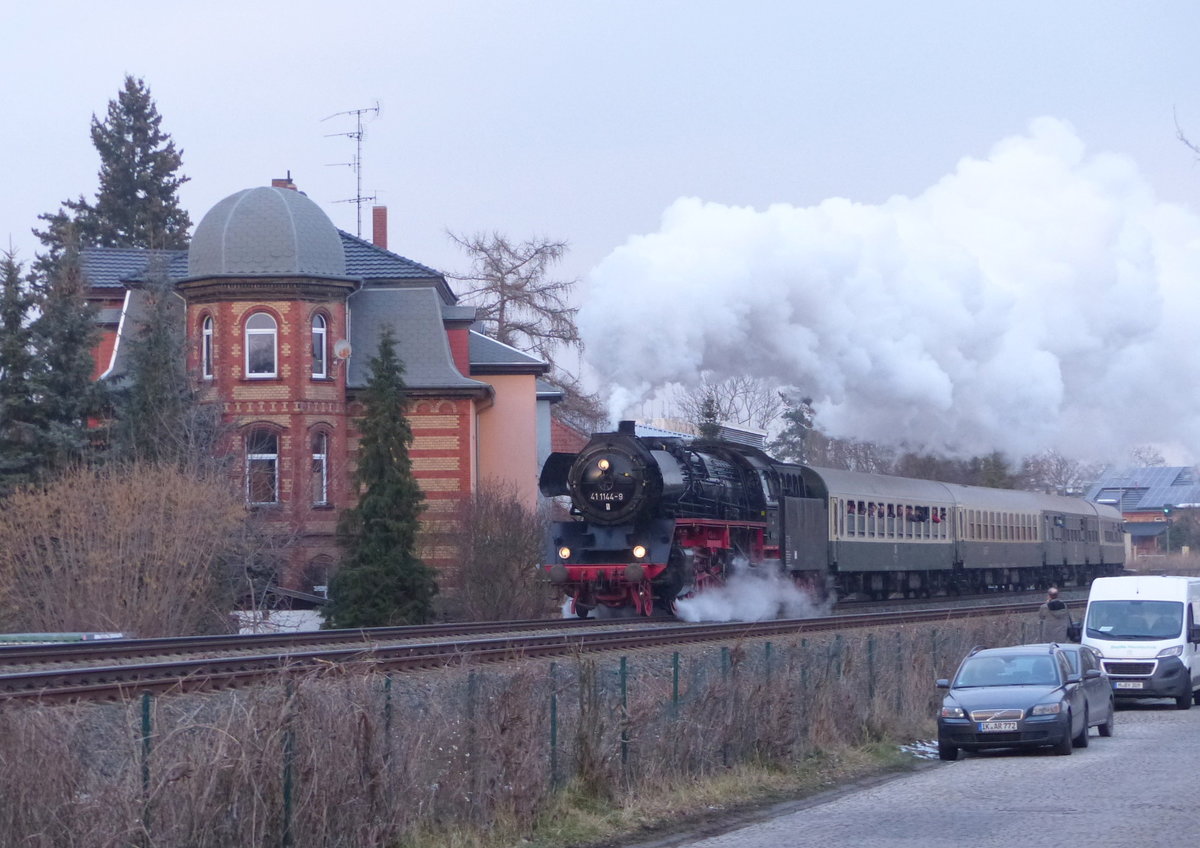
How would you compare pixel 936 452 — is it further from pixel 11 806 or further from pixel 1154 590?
pixel 11 806

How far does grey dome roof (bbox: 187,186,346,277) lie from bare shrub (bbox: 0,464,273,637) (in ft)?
49.5

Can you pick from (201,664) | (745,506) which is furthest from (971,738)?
(745,506)

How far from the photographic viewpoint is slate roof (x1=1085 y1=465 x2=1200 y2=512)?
3949 inches

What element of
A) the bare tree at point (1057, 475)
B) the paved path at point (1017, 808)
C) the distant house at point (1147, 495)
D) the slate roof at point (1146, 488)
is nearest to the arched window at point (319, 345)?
the paved path at point (1017, 808)

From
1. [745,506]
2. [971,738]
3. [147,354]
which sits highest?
[147,354]

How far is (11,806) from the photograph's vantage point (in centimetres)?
927

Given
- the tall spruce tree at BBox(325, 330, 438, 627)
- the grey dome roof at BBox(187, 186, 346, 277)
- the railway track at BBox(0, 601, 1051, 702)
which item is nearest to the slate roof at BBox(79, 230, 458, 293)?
the grey dome roof at BBox(187, 186, 346, 277)

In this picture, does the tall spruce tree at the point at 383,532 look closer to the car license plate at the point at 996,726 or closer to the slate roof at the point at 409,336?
the slate roof at the point at 409,336

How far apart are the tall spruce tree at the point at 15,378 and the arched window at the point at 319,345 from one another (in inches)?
381

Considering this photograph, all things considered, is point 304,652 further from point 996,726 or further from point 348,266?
point 348,266

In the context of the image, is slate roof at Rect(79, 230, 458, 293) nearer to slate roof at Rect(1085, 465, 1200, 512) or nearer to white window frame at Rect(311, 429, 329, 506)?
white window frame at Rect(311, 429, 329, 506)

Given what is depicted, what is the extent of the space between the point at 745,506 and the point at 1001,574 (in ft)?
65.8

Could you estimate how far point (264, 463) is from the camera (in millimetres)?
42531

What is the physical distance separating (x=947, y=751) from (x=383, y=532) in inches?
682
